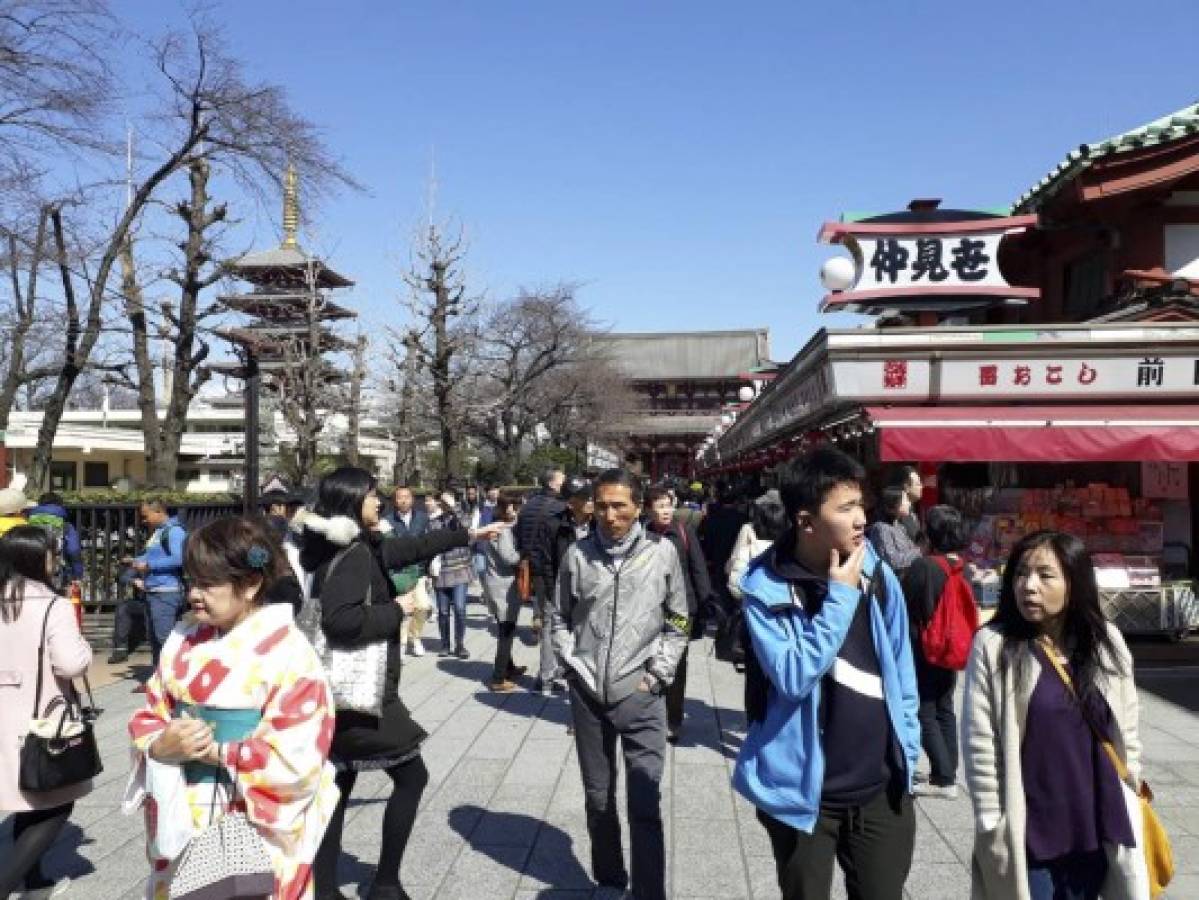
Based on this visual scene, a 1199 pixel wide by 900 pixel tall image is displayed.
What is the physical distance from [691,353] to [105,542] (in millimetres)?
51271

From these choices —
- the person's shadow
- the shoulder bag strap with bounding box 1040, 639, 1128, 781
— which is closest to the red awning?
the person's shadow

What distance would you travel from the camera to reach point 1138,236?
35.1 feet

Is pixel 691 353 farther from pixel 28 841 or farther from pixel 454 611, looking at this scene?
pixel 28 841

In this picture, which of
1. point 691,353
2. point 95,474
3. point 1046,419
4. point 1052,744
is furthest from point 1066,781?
point 691,353

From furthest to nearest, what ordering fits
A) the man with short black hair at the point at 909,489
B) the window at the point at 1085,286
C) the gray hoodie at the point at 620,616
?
the window at the point at 1085,286 < the man with short black hair at the point at 909,489 < the gray hoodie at the point at 620,616

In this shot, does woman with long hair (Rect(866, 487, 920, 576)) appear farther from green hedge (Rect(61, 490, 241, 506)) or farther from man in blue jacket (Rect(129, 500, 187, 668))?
green hedge (Rect(61, 490, 241, 506))

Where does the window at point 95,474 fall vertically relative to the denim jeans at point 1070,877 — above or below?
below

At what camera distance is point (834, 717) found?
262 cm

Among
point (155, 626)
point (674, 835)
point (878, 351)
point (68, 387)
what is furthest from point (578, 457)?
point (674, 835)

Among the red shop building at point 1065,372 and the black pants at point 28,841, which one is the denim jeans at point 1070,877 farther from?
the red shop building at point 1065,372

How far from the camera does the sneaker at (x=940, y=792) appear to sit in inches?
208

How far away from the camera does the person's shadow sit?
4.22 meters

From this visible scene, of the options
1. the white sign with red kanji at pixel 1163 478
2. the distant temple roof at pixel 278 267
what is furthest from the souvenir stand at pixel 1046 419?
the distant temple roof at pixel 278 267

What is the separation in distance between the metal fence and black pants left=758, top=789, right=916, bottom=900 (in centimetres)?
961
